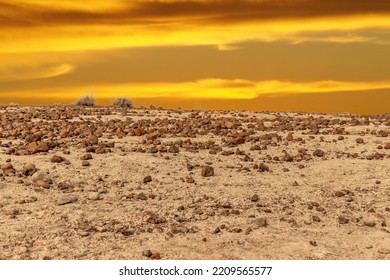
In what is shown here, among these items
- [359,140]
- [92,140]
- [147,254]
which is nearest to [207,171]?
[92,140]

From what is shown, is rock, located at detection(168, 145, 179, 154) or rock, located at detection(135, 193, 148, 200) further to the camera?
rock, located at detection(168, 145, 179, 154)

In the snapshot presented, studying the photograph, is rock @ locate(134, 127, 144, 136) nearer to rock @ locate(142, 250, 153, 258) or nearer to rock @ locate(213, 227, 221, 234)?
rock @ locate(213, 227, 221, 234)

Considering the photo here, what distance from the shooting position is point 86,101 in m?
30.6

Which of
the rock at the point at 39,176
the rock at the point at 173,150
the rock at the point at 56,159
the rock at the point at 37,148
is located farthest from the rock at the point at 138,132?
the rock at the point at 39,176

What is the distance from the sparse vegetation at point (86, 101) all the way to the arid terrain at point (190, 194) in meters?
12.7

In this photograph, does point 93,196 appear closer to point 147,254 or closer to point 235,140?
point 147,254

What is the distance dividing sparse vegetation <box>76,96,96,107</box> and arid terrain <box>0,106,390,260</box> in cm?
1266

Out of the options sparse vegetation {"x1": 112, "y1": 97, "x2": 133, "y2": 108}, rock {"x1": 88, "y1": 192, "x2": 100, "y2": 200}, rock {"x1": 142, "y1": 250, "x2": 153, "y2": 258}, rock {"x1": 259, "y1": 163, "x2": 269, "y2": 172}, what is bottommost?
rock {"x1": 142, "y1": 250, "x2": 153, "y2": 258}

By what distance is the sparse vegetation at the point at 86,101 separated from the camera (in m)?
30.5

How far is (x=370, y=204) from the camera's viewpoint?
1155 cm

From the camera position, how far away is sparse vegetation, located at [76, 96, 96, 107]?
3055cm

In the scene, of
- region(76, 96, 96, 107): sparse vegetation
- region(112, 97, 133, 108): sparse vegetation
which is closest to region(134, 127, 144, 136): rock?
region(76, 96, 96, 107): sparse vegetation
